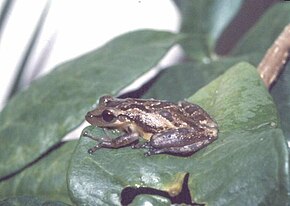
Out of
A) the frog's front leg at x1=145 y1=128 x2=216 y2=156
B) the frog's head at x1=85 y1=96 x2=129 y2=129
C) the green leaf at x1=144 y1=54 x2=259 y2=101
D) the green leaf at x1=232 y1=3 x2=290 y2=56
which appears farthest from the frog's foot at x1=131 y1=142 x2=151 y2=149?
the green leaf at x1=232 y1=3 x2=290 y2=56

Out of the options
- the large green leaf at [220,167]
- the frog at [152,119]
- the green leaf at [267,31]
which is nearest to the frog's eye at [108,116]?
the frog at [152,119]

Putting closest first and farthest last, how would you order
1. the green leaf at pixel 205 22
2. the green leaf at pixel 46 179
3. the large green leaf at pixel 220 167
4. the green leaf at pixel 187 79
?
the large green leaf at pixel 220 167, the green leaf at pixel 46 179, the green leaf at pixel 187 79, the green leaf at pixel 205 22

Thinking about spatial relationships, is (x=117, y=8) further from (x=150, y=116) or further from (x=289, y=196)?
(x=289, y=196)

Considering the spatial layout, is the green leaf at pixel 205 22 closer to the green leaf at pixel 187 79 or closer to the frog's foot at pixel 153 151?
the green leaf at pixel 187 79

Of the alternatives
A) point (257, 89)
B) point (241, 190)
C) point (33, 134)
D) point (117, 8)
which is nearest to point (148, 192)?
point (241, 190)

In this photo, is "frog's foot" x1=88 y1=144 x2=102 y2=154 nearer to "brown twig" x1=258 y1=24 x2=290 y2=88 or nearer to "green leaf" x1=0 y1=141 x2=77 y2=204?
"green leaf" x1=0 y1=141 x2=77 y2=204

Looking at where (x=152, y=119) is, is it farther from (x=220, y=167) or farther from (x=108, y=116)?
(x=220, y=167)

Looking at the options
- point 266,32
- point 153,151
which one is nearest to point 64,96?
point 153,151
